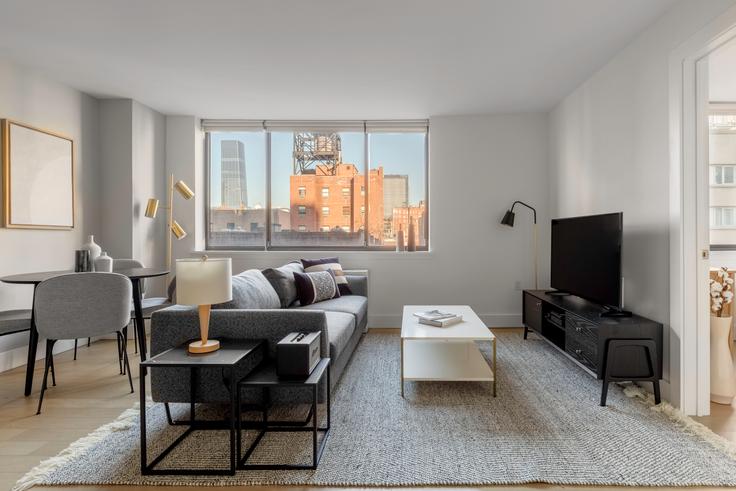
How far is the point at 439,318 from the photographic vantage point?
309 cm

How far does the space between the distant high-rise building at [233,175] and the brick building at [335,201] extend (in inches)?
25.4

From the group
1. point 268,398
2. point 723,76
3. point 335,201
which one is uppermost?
point 723,76

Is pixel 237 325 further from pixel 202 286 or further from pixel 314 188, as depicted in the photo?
pixel 314 188

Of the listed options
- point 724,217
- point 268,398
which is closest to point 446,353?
point 268,398

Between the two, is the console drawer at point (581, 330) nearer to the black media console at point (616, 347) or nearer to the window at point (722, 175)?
the black media console at point (616, 347)

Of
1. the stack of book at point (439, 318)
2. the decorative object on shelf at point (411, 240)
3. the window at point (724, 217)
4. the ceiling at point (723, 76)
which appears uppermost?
the ceiling at point (723, 76)

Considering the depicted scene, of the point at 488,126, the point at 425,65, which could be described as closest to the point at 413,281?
the point at 488,126

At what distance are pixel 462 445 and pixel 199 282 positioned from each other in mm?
1545

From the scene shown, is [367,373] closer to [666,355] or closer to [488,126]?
[666,355]

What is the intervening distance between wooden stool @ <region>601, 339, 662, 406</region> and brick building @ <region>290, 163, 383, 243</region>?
3.06 metres

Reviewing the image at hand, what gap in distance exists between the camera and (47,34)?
292 cm

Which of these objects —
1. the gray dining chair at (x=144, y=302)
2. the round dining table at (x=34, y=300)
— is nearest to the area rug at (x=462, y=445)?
the round dining table at (x=34, y=300)

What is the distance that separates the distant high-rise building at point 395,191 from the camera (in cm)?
514

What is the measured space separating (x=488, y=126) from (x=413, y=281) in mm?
2032
